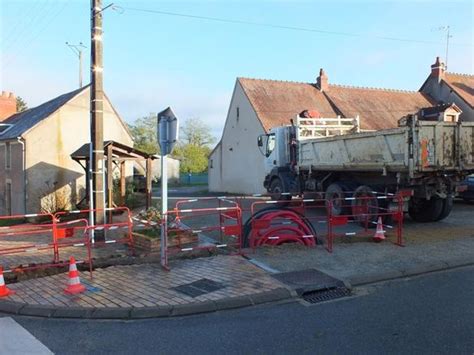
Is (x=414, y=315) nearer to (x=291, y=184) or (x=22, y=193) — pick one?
(x=291, y=184)

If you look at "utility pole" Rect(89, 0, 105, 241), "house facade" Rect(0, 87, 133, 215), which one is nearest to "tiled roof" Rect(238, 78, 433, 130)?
"house facade" Rect(0, 87, 133, 215)

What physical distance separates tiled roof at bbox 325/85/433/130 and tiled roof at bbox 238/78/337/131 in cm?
116

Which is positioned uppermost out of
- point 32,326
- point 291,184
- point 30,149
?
point 30,149

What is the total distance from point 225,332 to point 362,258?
411 cm

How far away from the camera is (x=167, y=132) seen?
27.2 feet

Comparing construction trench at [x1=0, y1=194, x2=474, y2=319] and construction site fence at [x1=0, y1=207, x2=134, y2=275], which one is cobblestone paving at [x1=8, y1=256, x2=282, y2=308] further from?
construction site fence at [x1=0, y1=207, x2=134, y2=275]

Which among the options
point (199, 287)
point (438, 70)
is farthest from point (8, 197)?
point (438, 70)

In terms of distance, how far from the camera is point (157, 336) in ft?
17.1

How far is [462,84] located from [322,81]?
410 inches

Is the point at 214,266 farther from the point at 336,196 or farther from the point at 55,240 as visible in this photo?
the point at 336,196

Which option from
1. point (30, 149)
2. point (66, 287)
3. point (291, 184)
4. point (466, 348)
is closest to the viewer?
point (466, 348)

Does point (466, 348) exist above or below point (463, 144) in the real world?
below

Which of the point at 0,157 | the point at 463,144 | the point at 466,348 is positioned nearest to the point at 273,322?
the point at 466,348

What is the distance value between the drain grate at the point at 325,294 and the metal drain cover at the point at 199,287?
123 cm
